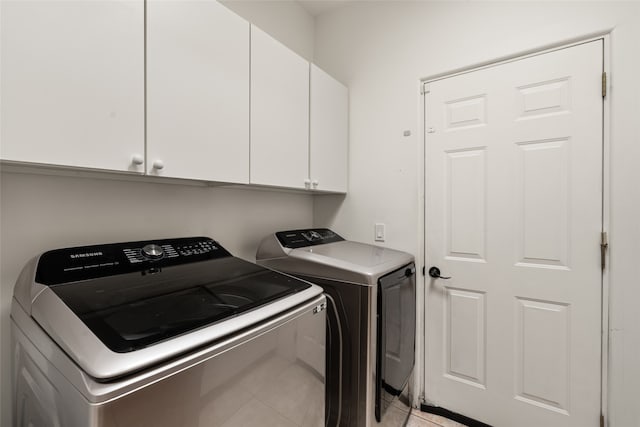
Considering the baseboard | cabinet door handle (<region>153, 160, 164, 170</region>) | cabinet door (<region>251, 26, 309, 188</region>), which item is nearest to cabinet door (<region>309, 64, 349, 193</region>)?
cabinet door (<region>251, 26, 309, 188</region>)

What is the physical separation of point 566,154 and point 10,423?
2.59 meters

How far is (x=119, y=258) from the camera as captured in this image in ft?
3.54

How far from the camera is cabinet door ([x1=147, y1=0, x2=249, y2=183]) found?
1030 millimetres

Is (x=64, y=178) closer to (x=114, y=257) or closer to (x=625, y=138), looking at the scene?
(x=114, y=257)

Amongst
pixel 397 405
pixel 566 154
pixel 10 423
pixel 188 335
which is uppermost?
pixel 566 154

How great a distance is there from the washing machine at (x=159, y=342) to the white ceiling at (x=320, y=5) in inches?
81.9

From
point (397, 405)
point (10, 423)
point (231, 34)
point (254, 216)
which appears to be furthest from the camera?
point (254, 216)

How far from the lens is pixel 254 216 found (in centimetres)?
184

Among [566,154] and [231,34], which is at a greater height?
[231,34]

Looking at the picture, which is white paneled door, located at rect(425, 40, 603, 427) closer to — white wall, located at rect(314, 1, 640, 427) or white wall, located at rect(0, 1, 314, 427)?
white wall, located at rect(314, 1, 640, 427)

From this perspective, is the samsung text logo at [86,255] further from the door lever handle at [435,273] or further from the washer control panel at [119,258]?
the door lever handle at [435,273]

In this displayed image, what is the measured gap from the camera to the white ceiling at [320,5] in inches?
86.4

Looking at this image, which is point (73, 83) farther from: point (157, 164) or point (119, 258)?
point (119, 258)

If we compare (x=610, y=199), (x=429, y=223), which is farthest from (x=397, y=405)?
(x=610, y=199)
